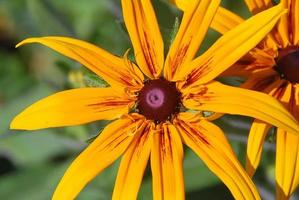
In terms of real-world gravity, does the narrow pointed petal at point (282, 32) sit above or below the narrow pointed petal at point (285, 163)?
above

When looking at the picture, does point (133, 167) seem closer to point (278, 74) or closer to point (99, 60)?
point (99, 60)

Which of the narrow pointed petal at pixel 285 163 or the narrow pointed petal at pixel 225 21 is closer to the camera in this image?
the narrow pointed petal at pixel 285 163

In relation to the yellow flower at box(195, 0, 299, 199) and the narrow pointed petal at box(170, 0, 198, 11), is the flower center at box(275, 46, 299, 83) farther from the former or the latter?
the narrow pointed petal at box(170, 0, 198, 11)

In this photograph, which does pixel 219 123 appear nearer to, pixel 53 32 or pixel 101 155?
pixel 101 155

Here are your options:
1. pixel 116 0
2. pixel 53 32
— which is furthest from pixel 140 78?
pixel 53 32

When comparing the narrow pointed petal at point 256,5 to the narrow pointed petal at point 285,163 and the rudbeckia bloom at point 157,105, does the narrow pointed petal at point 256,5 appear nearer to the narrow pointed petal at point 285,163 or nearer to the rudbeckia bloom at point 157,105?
the rudbeckia bloom at point 157,105

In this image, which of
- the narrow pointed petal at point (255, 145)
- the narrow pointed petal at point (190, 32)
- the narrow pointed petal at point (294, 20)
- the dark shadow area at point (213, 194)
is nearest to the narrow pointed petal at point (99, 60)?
the narrow pointed petal at point (190, 32)
